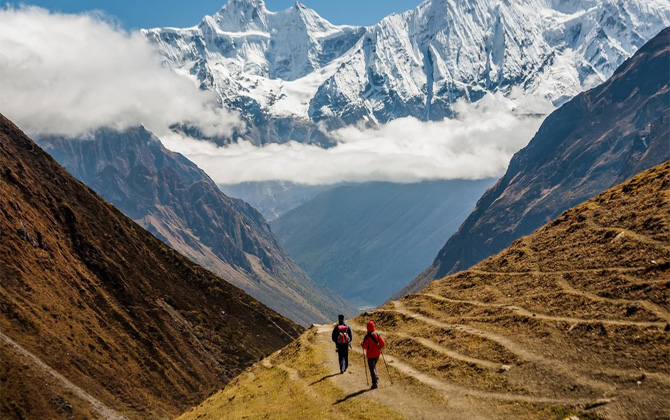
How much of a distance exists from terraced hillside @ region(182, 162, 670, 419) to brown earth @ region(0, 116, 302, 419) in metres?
60.3

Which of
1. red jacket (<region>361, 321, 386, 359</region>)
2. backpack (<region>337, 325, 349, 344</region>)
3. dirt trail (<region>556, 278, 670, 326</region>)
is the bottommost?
dirt trail (<region>556, 278, 670, 326</region>)

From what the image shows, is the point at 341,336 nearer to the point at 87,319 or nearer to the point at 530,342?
the point at 530,342

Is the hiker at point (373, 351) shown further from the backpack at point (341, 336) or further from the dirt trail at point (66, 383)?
the dirt trail at point (66, 383)

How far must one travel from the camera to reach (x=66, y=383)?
105 m

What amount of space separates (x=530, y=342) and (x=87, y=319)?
123861mm

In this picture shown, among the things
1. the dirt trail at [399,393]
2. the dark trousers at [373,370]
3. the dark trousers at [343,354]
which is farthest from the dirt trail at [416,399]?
the dark trousers at [373,370]

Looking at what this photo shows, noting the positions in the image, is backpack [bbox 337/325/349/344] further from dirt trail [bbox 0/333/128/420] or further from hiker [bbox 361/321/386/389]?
dirt trail [bbox 0/333/128/420]

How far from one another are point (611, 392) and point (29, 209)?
528 feet

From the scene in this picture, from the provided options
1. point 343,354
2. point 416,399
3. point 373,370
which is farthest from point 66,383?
point 416,399

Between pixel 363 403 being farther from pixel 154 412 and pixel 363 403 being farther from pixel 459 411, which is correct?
pixel 154 412

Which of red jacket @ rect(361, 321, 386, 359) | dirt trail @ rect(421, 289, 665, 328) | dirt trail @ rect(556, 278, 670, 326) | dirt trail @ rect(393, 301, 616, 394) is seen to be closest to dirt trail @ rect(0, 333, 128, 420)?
dirt trail @ rect(393, 301, 616, 394)

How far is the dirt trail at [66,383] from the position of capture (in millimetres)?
102831

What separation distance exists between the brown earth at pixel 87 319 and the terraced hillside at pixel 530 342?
198 feet

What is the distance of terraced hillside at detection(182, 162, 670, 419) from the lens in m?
32.3
